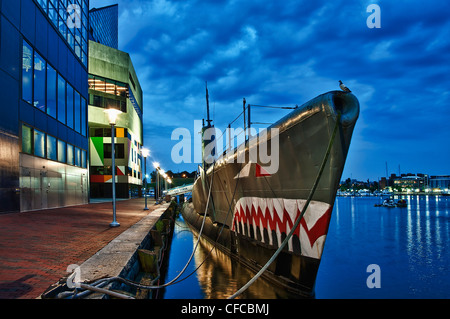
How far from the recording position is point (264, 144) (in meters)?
6.91

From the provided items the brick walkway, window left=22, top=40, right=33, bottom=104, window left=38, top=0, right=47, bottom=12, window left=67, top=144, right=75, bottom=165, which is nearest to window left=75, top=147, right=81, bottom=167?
window left=67, top=144, right=75, bottom=165

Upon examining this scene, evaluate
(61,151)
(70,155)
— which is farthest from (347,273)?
(70,155)

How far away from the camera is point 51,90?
1769 cm

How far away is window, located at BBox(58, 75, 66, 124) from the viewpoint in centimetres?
1894

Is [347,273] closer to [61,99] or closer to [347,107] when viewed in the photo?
[347,107]

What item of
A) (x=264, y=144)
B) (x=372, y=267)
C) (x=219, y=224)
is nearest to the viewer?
(x=264, y=144)

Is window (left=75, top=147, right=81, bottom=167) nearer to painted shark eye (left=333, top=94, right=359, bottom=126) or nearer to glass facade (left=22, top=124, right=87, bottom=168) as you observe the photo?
glass facade (left=22, top=124, right=87, bottom=168)

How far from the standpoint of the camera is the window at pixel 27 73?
14.7m

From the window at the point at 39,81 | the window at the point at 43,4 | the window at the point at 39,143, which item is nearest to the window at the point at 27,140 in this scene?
the window at the point at 39,143

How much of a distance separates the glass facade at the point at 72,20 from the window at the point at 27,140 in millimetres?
6518

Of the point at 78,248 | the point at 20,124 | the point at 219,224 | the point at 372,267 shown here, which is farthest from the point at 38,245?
the point at 372,267

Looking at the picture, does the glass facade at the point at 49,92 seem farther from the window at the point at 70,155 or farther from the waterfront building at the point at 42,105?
the window at the point at 70,155
